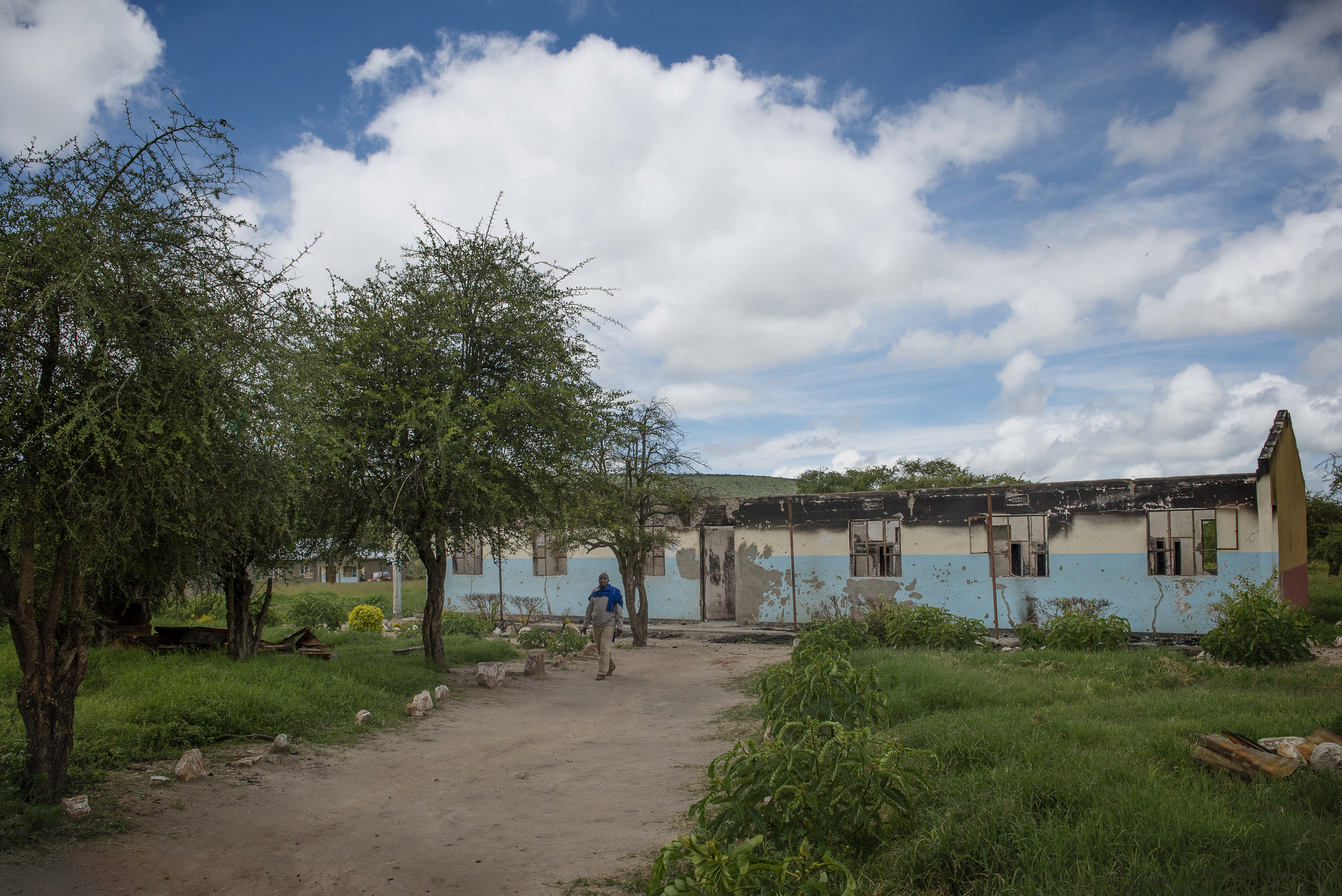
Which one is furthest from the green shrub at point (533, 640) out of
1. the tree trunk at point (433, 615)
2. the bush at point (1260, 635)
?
the bush at point (1260, 635)

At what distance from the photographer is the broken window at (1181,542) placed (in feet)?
57.1

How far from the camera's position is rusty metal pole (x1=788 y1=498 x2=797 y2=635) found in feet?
71.9

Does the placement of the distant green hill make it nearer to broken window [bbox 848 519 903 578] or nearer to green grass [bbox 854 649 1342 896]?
broken window [bbox 848 519 903 578]

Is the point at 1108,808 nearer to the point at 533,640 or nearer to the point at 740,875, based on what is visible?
the point at 740,875

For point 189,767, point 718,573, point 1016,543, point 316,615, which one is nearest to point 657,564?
point 718,573

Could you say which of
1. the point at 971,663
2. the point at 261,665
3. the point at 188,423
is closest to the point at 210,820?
the point at 188,423

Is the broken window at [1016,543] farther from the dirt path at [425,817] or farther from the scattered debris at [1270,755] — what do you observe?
the scattered debris at [1270,755]

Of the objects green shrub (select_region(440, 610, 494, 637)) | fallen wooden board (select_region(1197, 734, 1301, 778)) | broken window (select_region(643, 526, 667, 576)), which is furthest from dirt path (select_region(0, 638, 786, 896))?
broken window (select_region(643, 526, 667, 576))

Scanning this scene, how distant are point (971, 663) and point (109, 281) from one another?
10.8 metres

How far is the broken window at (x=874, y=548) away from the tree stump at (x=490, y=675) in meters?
11.7

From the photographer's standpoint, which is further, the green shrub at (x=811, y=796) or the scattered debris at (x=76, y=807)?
the scattered debris at (x=76, y=807)

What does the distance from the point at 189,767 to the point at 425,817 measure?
2200mm

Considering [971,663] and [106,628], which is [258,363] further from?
[971,663]

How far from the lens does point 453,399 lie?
11.5 metres
